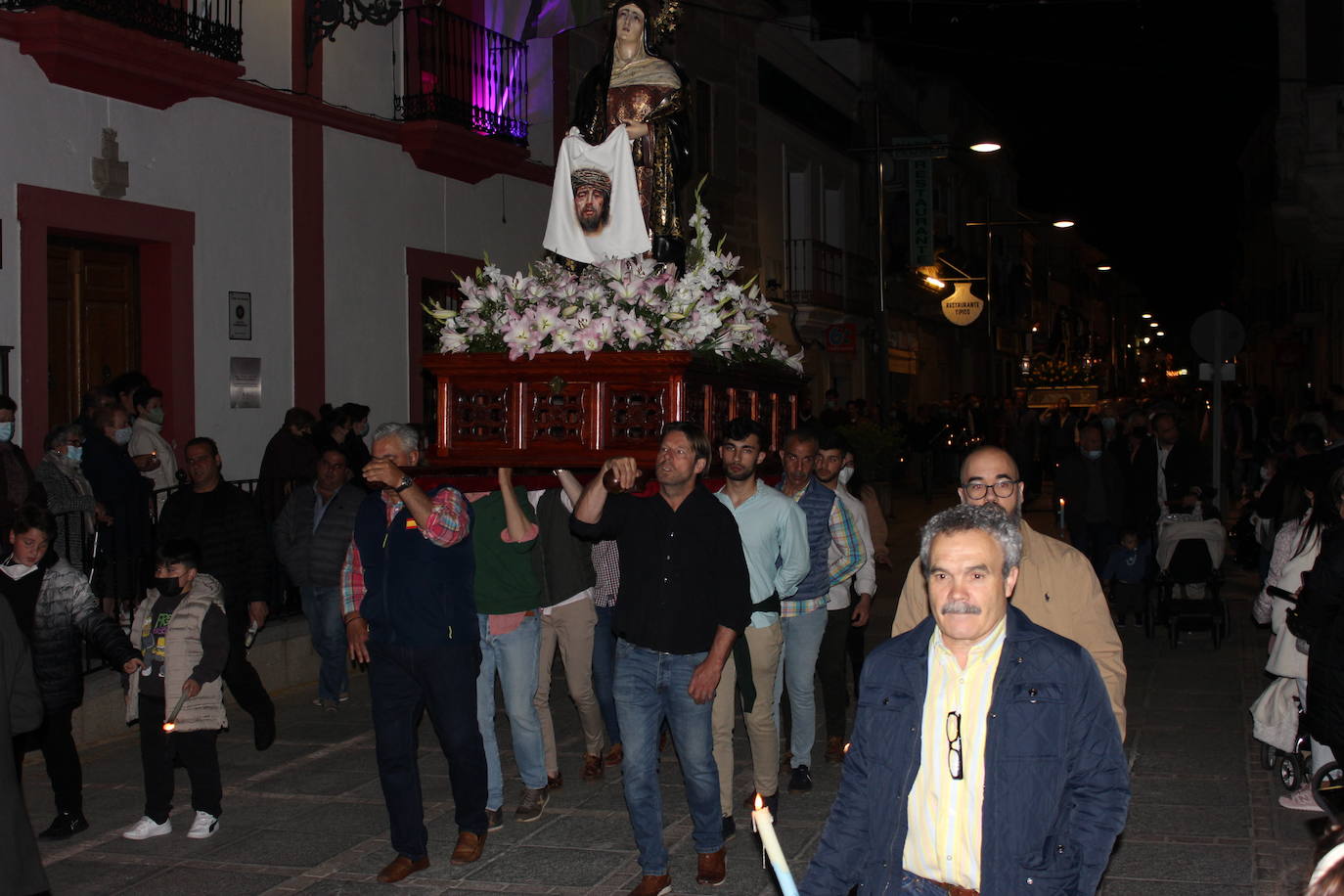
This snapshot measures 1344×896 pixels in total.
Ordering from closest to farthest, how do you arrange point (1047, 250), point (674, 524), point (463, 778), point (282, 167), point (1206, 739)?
point (674, 524)
point (463, 778)
point (1206, 739)
point (282, 167)
point (1047, 250)

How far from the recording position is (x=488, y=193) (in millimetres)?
18484

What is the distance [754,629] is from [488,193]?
39.8ft

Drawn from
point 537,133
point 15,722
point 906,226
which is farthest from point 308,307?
point 906,226

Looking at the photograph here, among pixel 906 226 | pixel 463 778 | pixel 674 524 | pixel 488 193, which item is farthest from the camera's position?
pixel 906 226

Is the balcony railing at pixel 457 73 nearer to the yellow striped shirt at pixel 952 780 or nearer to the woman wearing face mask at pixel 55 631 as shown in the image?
the woman wearing face mask at pixel 55 631

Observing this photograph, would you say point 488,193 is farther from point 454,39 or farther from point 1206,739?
point 1206,739

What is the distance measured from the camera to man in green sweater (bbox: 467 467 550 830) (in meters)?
7.33

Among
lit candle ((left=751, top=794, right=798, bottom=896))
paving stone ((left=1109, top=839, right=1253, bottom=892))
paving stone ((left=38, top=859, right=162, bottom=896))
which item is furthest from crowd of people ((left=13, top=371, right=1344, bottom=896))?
Result: paving stone ((left=1109, top=839, right=1253, bottom=892))

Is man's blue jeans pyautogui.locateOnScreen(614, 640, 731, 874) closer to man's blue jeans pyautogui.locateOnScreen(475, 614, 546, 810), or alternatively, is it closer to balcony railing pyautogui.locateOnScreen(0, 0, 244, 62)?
man's blue jeans pyautogui.locateOnScreen(475, 614, 546, 810)

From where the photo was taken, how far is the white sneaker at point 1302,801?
296 inches

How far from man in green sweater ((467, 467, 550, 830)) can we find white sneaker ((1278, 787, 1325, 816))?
3.78 meters

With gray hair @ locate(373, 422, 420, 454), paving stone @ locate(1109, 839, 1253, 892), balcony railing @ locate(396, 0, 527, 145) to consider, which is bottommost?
paving stone @ locate(1109, 839, 1253, 892)

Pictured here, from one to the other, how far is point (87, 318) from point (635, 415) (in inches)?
329

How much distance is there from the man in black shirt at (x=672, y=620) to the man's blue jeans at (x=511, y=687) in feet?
3.72
